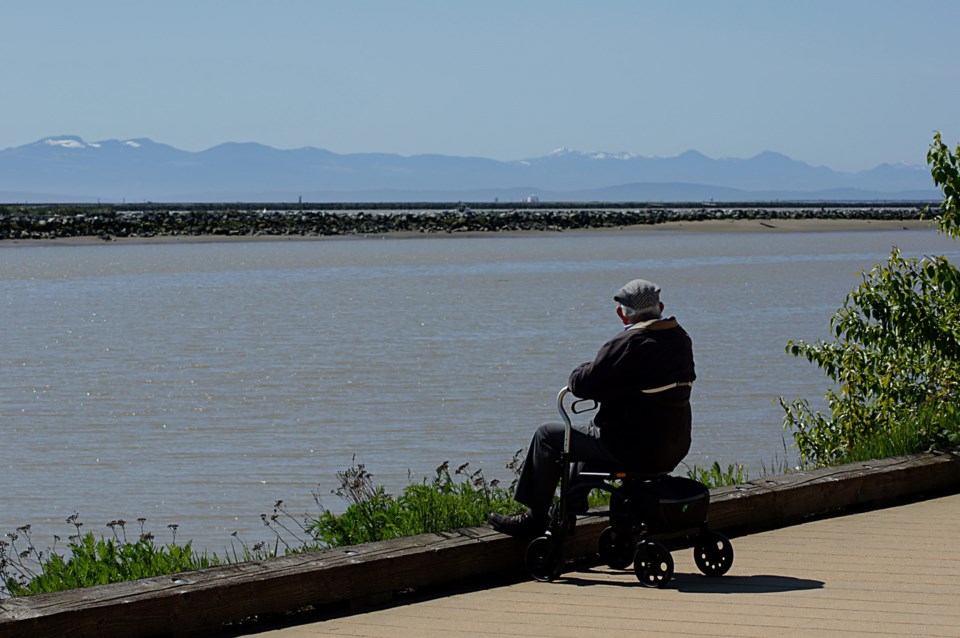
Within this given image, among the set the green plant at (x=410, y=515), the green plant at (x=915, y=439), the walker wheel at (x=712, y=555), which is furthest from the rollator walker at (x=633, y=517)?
the green plant at (x=915, y=439)

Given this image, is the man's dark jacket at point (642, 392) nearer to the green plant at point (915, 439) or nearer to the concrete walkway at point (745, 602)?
the concrete walkway at point (745, 602)

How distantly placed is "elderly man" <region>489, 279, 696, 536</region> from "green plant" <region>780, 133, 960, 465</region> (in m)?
4.52

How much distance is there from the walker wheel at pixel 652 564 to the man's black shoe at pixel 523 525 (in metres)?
0.58

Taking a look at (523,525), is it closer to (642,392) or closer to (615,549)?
(615,549)

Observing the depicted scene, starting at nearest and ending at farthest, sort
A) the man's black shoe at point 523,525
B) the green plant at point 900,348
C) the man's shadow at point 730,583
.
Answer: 1. the man's shadow at point 730,583
2. the man's black shoe at point 523,525
3. the green plant at point 900,348

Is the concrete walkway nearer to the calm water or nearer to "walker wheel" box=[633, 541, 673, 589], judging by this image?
"walker wheel" box=[633, 541, 673, 589]

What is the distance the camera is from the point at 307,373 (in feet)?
73.0

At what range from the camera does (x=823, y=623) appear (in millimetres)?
6242

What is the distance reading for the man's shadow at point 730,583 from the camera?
6.94 m

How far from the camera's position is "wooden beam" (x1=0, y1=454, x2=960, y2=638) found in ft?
19.6

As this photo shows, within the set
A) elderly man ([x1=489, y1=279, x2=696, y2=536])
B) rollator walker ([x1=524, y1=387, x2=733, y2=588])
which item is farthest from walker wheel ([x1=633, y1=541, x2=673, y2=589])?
elderly man ([x1=489, y1=279, x2=696, y2=536])

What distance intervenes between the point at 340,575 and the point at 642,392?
66.8 inches

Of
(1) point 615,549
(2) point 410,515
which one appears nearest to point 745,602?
(1) point 615,549

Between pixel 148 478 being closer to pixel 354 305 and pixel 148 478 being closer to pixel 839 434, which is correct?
pixel 839 434
